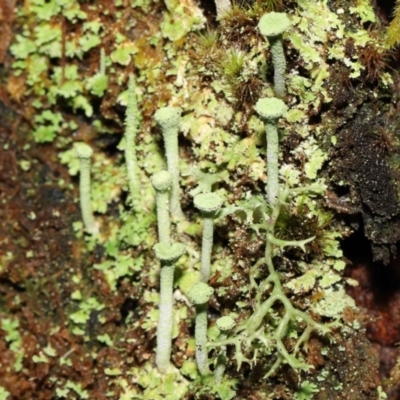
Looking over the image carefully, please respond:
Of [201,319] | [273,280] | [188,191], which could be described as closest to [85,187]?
[188,191]

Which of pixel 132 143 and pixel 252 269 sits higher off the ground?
pixel 132 143

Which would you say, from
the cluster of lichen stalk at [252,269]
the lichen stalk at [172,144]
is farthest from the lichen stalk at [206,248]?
the lichen stalk at [172,144]

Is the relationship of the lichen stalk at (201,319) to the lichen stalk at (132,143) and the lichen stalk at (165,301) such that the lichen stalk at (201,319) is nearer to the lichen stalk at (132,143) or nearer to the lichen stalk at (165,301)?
the lichen stalk at (165,301)

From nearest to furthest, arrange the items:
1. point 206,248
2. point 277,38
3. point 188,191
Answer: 1. point 277,38
2. point 206,248
3. point 188,191

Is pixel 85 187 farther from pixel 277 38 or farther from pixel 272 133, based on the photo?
pixel 277 38

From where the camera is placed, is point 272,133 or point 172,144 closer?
point 272,133

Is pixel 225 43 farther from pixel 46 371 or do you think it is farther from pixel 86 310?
pixel 46 371

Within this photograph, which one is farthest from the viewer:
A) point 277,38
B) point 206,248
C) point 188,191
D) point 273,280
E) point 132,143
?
point 132,143
